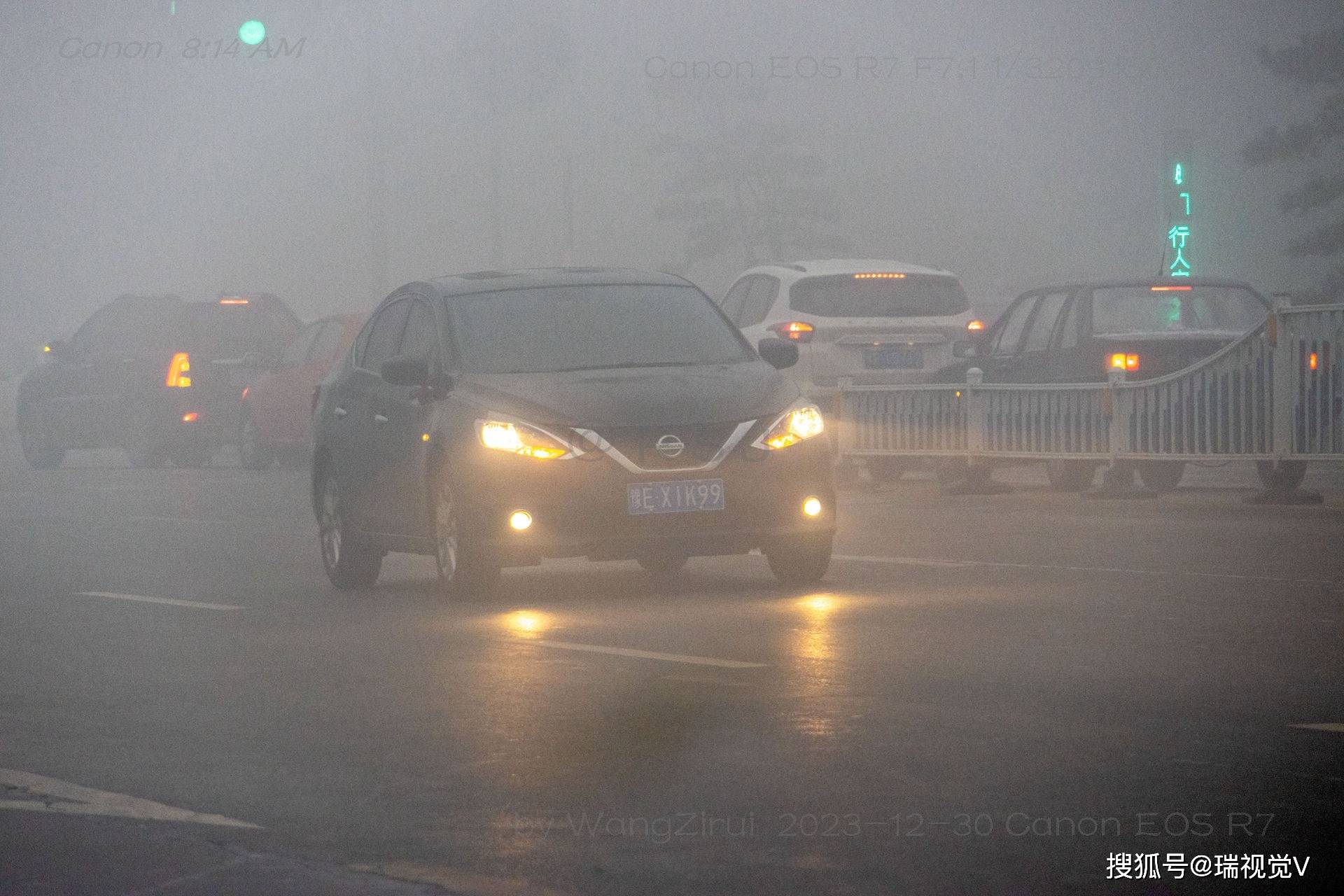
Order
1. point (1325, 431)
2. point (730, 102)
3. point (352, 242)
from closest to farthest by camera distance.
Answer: point (1325, 431)
point (730, 102)
point (352, 242)

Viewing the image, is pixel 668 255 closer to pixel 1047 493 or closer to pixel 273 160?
pixel 273 160

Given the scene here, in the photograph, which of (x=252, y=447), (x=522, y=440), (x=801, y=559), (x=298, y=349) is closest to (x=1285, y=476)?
(x=801, y=559)

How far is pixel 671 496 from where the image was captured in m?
11.6

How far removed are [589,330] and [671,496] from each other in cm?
146

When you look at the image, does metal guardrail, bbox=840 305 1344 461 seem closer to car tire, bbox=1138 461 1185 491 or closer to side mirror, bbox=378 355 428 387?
car tire, bbox=1138 461 1185 491

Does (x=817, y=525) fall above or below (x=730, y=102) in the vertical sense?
below

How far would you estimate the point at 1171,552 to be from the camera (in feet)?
45.8

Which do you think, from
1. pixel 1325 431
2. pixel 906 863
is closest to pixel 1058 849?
pixel 906 863

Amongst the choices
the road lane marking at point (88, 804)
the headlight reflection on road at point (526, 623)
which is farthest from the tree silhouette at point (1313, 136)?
the road lane marking at point (88, 804)

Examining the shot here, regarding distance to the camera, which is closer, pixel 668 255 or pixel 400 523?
pixel 400 523

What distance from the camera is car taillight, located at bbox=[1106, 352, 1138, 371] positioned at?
20.1 meters

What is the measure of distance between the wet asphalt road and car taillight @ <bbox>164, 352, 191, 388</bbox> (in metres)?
16.8

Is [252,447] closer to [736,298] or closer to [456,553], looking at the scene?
[736,298]

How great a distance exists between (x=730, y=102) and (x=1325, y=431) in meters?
87.5
